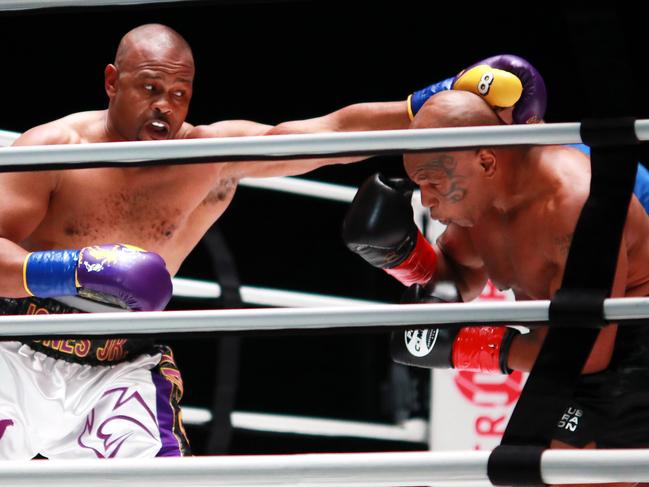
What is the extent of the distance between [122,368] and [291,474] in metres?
0.91

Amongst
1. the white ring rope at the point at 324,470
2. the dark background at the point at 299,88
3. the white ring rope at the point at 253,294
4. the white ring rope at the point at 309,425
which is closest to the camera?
the white ring rope at the point at 324,470

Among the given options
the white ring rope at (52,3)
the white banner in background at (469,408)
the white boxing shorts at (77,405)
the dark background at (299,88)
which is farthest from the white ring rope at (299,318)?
the dark background at (299,88)

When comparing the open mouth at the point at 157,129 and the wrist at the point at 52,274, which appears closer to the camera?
the wrist at the point at 52,274

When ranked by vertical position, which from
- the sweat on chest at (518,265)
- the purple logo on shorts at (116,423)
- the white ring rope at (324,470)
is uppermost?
the sweat on chest at (518,265)

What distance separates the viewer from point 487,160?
1.51 metres

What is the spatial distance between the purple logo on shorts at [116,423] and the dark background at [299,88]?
1337mm

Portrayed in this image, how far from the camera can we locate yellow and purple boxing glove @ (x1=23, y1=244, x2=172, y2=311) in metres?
1.25

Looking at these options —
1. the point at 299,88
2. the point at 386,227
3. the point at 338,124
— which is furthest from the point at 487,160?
the point at 299,88

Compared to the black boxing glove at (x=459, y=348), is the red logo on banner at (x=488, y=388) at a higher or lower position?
higher

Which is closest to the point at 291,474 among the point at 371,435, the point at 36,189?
the point at 36,189

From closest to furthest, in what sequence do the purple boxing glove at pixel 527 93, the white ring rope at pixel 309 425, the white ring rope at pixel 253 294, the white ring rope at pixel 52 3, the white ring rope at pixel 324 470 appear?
the white ring rope at pixel 324 470 → the white ring rope at pixel 52 3 → the purple boxing glove at pixel 527 93 → the white ring rope at pixel 253 294 → the white ring rope at pixel 309 425

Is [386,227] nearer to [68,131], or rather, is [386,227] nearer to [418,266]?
[418,266]

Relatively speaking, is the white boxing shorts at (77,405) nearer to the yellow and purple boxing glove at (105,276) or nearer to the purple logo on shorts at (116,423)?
the purple logo on shorts at (116,423)

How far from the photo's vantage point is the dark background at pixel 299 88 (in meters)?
3.39
